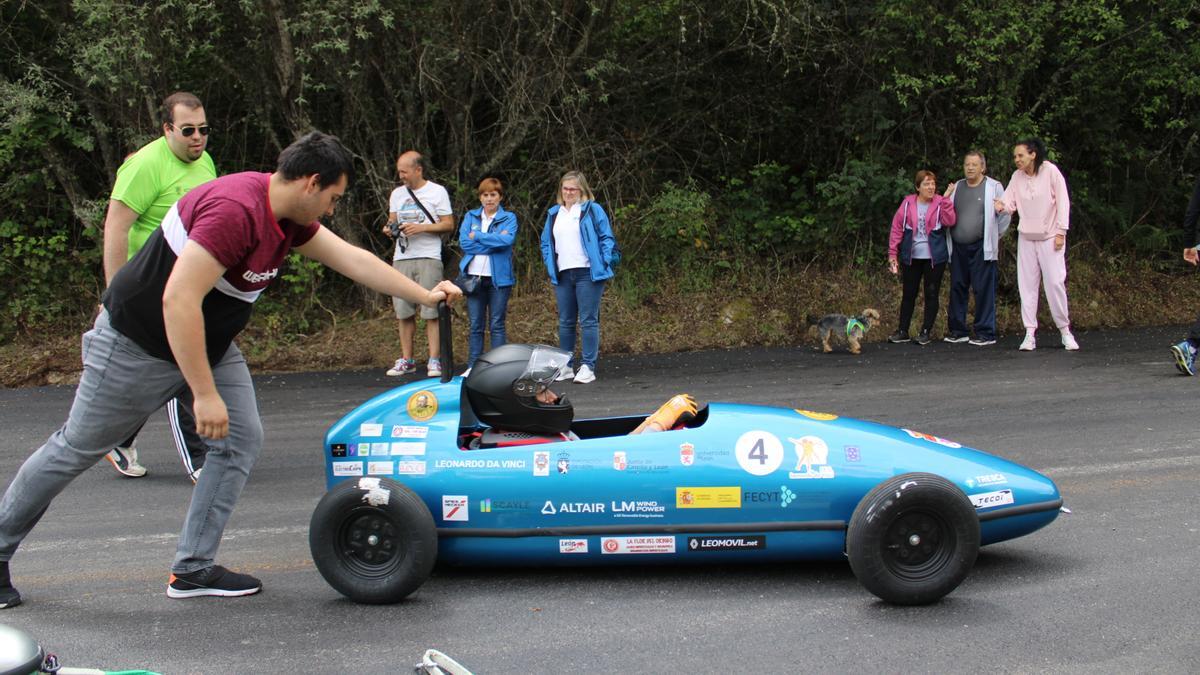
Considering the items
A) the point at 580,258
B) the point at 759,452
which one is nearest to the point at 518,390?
the point at 759,452

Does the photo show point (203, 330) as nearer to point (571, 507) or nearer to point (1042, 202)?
point (571, 507)

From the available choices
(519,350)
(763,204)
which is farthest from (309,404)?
(763,204)

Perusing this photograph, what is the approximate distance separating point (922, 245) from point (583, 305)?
4073 mm

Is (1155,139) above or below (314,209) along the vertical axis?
above

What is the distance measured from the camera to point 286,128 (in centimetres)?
1368

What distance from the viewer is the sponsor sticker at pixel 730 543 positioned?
4336mm

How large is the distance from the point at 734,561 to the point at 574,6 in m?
10.0

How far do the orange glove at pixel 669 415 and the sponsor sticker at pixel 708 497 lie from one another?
0.40 m

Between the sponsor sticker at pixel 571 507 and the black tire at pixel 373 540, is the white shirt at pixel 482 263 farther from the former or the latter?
the sponsor sticker at pixel 571 507

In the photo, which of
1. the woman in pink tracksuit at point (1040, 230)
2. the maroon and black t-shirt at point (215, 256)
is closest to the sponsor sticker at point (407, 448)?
the maroon and black t-shirt at point (215, 256)

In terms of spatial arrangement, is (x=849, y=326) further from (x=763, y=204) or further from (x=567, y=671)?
(x=567, y=671)

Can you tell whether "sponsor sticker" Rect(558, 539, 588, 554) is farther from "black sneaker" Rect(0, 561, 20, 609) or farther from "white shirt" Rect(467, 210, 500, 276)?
"white shirt" Rect(467, 210, 500, 276)

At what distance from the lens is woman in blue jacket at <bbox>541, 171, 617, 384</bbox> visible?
9.69 m

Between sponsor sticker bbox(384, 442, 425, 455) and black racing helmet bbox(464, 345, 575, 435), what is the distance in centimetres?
32
